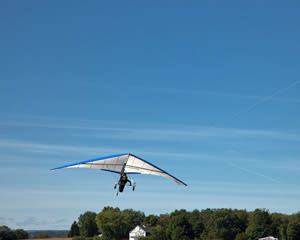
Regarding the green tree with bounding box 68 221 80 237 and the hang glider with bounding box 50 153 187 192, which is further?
the green tree with bounding box 68 221 80 237

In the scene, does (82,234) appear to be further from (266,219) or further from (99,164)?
(99,164)

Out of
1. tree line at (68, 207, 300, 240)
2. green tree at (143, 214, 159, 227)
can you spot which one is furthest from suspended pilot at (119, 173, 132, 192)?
green tree at (143, 214, 159, 227)

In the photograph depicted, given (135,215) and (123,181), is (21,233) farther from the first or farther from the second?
(123,181)

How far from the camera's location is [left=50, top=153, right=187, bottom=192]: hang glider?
90.3ft

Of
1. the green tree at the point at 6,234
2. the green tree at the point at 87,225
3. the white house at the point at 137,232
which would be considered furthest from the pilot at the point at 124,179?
the green tree at the point at 6,234

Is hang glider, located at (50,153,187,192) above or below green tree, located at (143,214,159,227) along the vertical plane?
below

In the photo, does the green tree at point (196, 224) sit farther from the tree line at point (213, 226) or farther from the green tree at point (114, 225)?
the green tree at point (114, 225)

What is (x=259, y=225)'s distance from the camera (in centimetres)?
11512

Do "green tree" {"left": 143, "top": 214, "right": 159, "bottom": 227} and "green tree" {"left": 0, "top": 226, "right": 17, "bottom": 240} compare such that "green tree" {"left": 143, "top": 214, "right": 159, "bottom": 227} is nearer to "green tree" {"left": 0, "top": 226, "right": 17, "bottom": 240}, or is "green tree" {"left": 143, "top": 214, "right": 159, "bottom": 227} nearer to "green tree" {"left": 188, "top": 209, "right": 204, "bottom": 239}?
"green tree" {"left": 188, "top": 209, "right": 204, "bottom": 239}

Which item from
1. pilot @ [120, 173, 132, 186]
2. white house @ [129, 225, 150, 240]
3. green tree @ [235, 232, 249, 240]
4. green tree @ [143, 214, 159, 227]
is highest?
green tree @ [143, 214, 159, 227]

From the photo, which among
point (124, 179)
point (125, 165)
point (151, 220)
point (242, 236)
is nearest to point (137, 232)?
point (151, 220)

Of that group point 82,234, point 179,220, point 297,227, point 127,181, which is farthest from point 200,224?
point 127,181

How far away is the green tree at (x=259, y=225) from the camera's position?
113938 mm

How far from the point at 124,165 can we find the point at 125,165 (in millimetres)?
303
